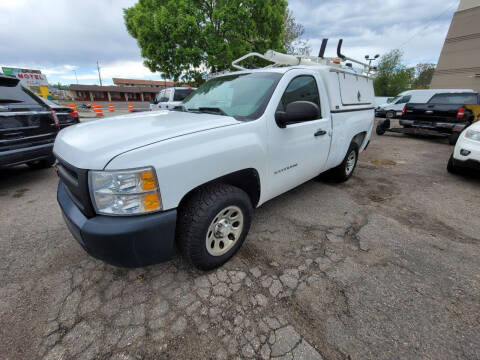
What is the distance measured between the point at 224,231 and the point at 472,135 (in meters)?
5.02

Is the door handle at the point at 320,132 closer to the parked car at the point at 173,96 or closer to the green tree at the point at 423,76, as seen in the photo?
the parked car at the point at 173,96

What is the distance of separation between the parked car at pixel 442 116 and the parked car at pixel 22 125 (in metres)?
10.7

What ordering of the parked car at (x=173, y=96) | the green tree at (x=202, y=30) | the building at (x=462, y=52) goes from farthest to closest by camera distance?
the building at (x=462, y=52) < the parked car at (x=173, y=96) < the green tree at (x=202, y=30)

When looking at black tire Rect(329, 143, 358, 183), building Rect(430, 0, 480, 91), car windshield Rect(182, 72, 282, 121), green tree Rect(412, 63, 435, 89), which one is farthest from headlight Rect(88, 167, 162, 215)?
green tree Rect(412, 63, 435, 89)

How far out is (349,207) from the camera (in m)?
3.35

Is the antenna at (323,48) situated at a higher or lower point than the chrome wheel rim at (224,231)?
higher

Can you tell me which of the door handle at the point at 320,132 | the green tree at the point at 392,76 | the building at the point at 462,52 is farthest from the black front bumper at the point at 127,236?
the green tree at the point at 392,76

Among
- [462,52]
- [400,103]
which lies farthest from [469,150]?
[462,52]

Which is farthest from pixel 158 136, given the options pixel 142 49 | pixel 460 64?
pixel 460 64

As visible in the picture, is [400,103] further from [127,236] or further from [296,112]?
[127,236]

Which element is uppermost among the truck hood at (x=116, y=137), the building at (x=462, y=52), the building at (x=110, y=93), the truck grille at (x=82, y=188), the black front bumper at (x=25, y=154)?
the building at (x=462, y=52)

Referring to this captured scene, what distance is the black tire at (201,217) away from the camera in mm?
1747

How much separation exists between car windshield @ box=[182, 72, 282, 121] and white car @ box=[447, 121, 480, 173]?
4.01m

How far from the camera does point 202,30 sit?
9062 millimetres
